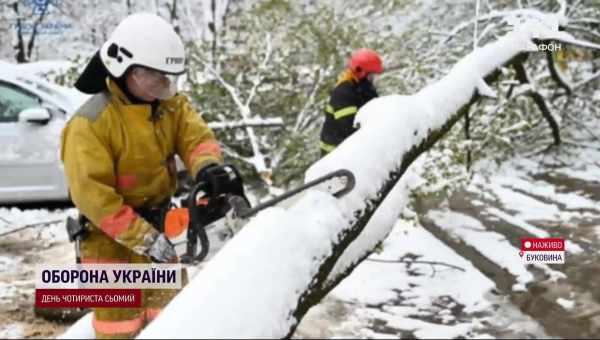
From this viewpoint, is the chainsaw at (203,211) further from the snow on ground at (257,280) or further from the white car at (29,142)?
the white car at (29,142)

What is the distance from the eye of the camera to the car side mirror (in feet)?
20.5

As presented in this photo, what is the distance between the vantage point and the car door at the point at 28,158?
6.30 metres

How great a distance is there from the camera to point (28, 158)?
6.32 m

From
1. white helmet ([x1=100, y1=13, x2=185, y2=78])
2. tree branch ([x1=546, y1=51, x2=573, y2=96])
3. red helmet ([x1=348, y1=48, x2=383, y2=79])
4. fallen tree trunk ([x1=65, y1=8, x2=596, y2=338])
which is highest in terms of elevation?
white helmet ([x1=100, y1=13, x2=185, y2=78])

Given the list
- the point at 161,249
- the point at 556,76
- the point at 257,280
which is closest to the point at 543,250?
the point at 556,76

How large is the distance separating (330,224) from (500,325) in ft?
8.95

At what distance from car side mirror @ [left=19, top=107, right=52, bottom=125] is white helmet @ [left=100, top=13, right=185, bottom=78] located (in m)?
4.26

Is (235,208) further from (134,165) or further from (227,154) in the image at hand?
(227,154)

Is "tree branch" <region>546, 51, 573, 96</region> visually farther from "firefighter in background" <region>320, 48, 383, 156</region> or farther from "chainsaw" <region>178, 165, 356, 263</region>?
"chainsaw" <region>178, 165, 356, 263</region>

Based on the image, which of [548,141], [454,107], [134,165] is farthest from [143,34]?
[548,141]

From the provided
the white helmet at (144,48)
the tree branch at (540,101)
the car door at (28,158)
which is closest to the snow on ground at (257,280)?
the white helmet at (144,48)

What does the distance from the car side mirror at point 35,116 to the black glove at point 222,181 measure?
14.5 feet

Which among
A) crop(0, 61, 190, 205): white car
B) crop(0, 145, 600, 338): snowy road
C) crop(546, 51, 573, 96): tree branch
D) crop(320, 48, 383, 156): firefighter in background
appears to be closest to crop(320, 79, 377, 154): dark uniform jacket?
crop(320, 48, 383, 156): firefighter in background

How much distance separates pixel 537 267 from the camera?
5062 mm
